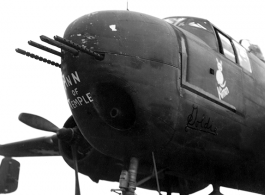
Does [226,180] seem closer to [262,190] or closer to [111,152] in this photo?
[262,190]

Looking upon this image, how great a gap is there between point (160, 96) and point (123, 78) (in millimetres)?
641

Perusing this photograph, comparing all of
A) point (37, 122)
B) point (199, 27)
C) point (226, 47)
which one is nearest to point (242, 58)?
point (226, 47)

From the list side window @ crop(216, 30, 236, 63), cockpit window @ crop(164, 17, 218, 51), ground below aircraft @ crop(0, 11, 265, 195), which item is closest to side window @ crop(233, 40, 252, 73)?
ground below aircraft @ crop(0, 11, 265, 195)

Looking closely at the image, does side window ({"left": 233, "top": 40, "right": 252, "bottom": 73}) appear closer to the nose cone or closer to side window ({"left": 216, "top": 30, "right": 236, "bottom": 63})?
side window ({"left": 216, "top": 30, "right": 236, "bottom": 63})

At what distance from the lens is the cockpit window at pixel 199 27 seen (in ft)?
27.4

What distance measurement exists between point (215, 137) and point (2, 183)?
7.16m

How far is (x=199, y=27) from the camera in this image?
28.2 ft

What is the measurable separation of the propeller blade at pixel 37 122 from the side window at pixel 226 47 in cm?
405

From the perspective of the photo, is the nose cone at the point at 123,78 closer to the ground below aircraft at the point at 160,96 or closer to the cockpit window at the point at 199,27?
the ground below aircraft at the point at 160,96

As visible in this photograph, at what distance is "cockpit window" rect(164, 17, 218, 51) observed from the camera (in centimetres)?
836

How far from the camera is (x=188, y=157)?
7684mm

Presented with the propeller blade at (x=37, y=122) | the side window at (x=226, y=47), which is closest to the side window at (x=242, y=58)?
the side window at (x=226, y=47)

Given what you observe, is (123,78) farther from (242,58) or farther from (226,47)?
(242,58)

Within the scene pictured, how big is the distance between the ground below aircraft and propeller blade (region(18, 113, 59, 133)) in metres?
2.43
